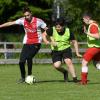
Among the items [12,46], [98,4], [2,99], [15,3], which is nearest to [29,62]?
[2,99]

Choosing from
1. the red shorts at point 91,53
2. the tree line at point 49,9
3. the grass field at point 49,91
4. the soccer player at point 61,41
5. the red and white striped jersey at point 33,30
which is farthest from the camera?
the tree line at point 49,9

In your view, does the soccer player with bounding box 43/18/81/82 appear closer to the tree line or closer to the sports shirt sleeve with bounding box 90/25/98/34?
the sports shirt sleeve with bounding box 90/25/98/34

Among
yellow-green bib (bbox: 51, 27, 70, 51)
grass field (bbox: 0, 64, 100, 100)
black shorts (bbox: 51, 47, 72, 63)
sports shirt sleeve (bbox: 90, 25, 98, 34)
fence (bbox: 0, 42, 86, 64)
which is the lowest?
fence (bbox: 0, 42, 86, 64)

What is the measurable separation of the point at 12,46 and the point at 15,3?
1137cm

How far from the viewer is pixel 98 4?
127 feet

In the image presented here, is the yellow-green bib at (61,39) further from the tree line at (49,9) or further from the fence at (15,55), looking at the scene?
the tree line at (49,9)

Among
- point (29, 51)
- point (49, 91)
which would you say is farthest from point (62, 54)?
point (49, 91)

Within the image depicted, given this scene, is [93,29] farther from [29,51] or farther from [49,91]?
[49,91]

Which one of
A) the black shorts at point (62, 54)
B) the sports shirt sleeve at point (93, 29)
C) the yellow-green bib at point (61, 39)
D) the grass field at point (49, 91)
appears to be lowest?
the grass field at point (49, 91)

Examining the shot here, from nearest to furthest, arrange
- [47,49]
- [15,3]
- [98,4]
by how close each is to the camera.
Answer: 1. [47,49]
2. [98,4]
3. [15,3]

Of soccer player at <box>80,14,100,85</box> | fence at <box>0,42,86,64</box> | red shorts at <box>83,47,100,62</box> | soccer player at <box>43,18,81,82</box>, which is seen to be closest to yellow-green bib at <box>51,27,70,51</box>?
soccer player at <box>43,18,81,82</box>

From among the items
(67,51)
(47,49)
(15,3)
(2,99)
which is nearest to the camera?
(2,99)

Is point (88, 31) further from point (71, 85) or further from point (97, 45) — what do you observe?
point (71, 85)

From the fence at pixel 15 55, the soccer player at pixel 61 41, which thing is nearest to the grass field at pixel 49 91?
the soccer player at pixel 61 41
